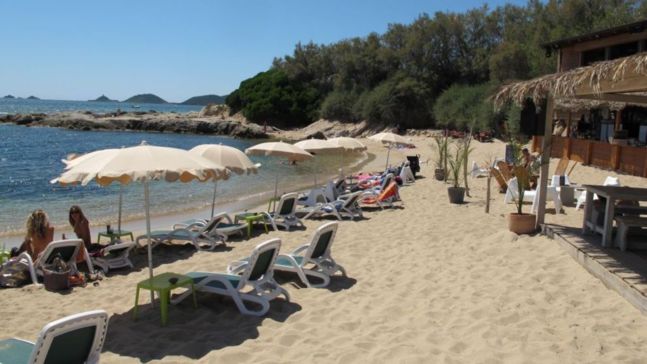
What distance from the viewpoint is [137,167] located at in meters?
5.00

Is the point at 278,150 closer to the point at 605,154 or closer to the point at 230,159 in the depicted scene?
the point at 230,159

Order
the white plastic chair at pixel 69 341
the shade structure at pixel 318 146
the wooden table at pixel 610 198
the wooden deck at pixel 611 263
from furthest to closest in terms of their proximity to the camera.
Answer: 1. the shade structure at pixel 318 146
2. the wooden table at pixel 610 198
3. the wooden deck at pixel 611 263
4. the white plastic chair at pixel 69 341

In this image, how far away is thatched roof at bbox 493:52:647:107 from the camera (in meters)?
5.42

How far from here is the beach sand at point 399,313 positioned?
448 cm

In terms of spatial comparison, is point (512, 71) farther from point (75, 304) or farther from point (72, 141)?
point (75, 304)

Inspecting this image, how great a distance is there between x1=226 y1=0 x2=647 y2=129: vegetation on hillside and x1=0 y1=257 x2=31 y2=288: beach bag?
3378 cm

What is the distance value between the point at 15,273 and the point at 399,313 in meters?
4.77

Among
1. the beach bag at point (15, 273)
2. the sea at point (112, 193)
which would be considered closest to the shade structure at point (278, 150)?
the sea at point (112, 193)

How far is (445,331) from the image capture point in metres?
4.86

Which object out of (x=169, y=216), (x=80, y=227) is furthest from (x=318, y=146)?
(x=80, y=227)

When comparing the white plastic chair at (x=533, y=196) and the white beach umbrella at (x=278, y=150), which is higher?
the white beach umbrella at (x=278, y=150)

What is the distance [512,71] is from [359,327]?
41577 mm

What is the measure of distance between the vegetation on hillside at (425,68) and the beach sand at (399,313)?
31.7m

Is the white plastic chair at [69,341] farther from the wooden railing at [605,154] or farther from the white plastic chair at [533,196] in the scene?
the wooden railing at [605,154]
